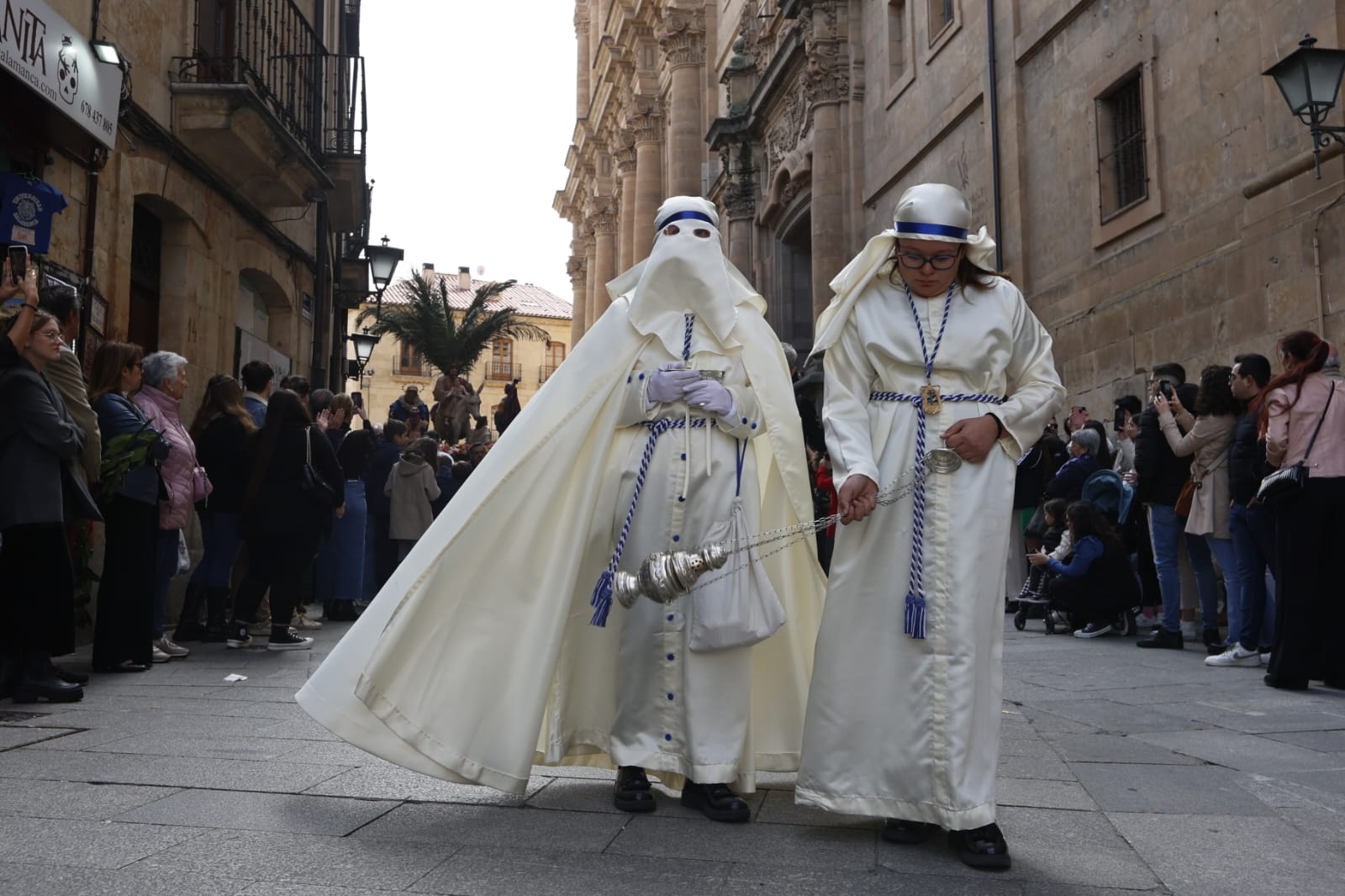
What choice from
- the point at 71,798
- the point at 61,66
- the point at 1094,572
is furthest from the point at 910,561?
the point at 61,66

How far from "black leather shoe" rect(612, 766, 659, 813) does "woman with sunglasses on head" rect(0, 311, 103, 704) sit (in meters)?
3.36

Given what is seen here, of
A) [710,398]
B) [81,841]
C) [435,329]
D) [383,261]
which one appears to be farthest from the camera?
[435,329]

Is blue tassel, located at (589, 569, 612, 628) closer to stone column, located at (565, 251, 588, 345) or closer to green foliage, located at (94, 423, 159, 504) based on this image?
green foliage, located at (94, 423, 159, 504)

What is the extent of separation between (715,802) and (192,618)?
6.38m

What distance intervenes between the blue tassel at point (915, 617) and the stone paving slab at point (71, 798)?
2.36 meters

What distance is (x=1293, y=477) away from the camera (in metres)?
6.83

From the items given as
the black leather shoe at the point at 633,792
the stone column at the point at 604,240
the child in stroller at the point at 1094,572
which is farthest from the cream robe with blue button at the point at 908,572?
the stone column at the point at 604,240

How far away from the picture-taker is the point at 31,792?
3.88 meters

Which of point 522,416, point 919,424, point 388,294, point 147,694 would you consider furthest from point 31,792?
point 388,294

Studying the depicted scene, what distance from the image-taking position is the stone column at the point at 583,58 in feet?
190

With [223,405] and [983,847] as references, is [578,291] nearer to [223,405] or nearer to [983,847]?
[223,405]

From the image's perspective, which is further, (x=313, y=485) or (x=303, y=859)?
(x=313, y=485)

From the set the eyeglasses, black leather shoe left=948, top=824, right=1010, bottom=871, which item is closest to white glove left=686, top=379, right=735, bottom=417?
the eyeglasses

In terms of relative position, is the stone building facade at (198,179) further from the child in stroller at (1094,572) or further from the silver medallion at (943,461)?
the child in stroller at (1094,572)
